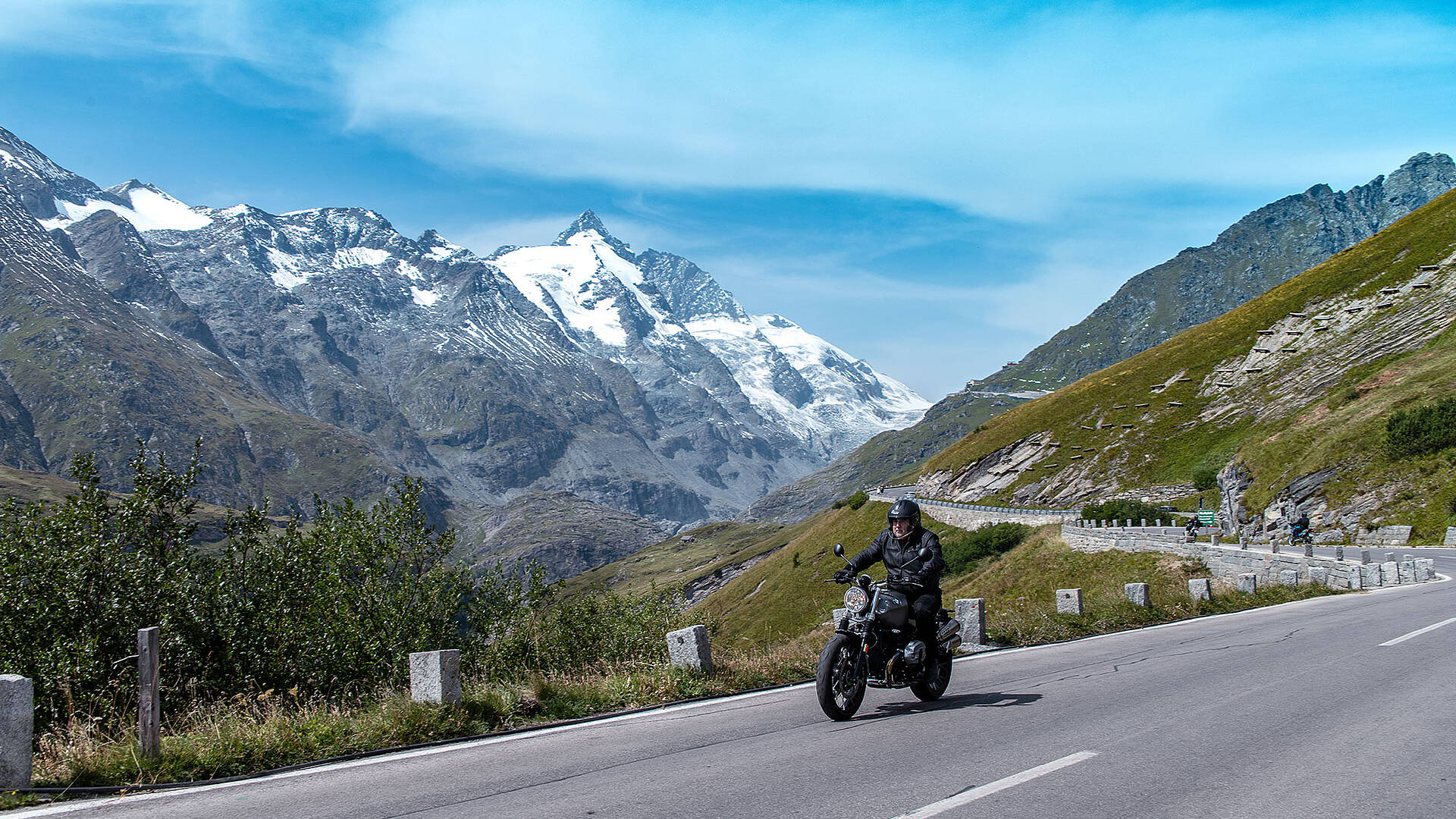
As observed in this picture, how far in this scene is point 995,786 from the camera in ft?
22.5

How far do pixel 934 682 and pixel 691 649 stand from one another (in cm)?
362

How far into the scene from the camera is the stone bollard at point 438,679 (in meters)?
10.0

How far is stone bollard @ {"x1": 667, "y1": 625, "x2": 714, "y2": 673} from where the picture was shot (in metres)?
12.6

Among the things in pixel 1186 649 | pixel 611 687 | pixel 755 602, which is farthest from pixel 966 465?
pixel 611 687

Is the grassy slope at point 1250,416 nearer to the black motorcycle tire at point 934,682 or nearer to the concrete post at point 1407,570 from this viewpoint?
the concrete post at point 1407,570

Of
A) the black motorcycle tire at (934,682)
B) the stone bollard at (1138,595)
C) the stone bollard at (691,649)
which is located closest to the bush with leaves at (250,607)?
the stone bollard at (691,649)

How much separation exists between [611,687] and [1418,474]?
47.1 meters

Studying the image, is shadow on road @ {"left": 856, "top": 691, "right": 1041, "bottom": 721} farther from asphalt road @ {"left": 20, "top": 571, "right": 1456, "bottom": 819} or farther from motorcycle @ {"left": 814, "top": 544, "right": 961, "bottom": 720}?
motorcycle @ {"left": 814, "top": 544, "right": 961, "bottom": 720}

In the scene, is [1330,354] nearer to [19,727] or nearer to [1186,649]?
[1186,649]

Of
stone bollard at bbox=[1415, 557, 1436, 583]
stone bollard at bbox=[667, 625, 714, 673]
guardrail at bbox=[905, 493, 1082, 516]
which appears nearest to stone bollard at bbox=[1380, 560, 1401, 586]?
stone bollard at bbox=[1415, 557, 1436, 583]

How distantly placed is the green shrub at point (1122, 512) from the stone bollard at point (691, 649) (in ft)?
174

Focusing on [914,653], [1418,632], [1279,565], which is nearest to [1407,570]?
[1279,565]

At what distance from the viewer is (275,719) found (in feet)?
29.8

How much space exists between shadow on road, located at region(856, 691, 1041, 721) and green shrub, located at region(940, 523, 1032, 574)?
161 ft
